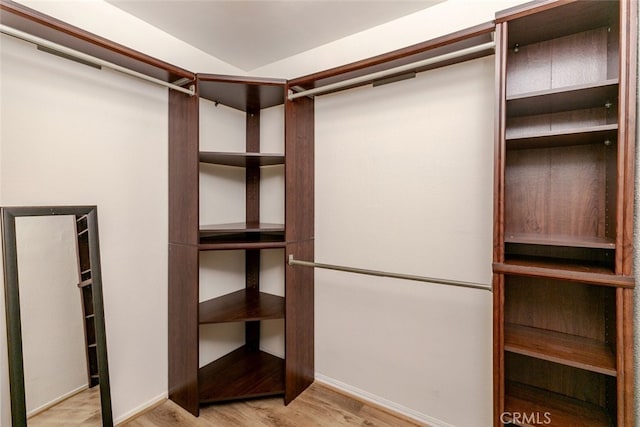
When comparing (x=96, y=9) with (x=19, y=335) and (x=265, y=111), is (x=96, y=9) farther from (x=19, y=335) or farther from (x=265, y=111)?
(x=19, y=335)

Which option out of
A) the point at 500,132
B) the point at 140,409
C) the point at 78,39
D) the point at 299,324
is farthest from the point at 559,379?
the point at 78,39

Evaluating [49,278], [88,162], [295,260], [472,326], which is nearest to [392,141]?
[295,260]

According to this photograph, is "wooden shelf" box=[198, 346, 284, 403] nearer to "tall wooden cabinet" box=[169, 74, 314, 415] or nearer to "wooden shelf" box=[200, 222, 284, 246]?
"tall wooden cabinet" box=[169, 74, 314, 415]

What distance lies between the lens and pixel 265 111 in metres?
2.49

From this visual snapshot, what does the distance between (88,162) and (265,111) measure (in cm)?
129

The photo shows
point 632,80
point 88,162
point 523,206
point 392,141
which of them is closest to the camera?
point 632,80

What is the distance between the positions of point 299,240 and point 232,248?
18.1 inches

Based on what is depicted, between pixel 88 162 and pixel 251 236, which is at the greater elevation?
pixel 88 162

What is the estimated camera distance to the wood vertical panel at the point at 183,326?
6.17ft

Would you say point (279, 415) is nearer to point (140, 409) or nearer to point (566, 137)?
point (140, 409)

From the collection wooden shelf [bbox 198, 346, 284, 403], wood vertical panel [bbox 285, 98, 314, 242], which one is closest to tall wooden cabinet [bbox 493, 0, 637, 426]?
wood vertical panel [bbox 285, 98, 314, 242]

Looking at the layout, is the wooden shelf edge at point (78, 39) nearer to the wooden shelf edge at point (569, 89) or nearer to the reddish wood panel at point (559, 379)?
the wooden shelf edge at point (569, 89)

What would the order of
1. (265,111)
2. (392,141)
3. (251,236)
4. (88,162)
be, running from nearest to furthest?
1. (88,162)
2. (392,141)
3. (251,236)
4. (265,111)

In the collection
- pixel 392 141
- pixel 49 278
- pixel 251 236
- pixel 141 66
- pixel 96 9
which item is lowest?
pixel 49 278
